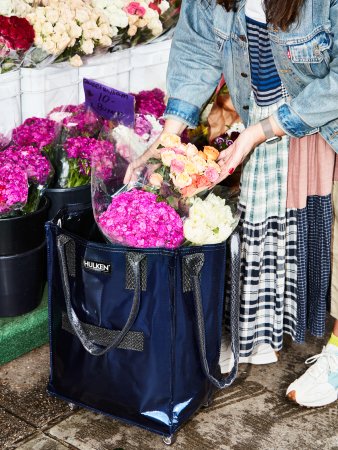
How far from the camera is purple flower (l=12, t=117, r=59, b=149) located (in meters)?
3.37

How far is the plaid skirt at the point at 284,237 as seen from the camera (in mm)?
2928

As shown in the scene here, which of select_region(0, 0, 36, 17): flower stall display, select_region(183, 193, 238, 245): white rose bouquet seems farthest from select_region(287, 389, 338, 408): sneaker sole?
select_region(0, 0, 36, 17): flower stall display

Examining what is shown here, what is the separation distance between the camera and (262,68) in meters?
2.77

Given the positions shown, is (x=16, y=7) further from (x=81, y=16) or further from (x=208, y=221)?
(x=208, y=221)

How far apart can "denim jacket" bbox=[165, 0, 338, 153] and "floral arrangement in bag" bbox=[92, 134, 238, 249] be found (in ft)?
1.08

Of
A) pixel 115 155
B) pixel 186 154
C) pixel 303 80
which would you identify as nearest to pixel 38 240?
pixel 115 155

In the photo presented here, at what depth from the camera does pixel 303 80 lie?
268cm

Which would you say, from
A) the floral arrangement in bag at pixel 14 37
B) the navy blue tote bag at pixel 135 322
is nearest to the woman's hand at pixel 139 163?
the navy blue tote bag at pixel 135 322

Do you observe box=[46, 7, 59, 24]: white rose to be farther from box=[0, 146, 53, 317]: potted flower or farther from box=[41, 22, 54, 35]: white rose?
box=[0, 146, 53, 317]: potted flower

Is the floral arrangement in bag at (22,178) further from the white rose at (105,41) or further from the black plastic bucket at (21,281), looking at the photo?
the white rose at (105,41)

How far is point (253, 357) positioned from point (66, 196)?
3.30 ft

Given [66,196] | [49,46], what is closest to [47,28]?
[49,46]

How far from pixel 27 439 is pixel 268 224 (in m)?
1.14

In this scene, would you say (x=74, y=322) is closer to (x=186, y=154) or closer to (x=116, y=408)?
(x=116, y=408)
